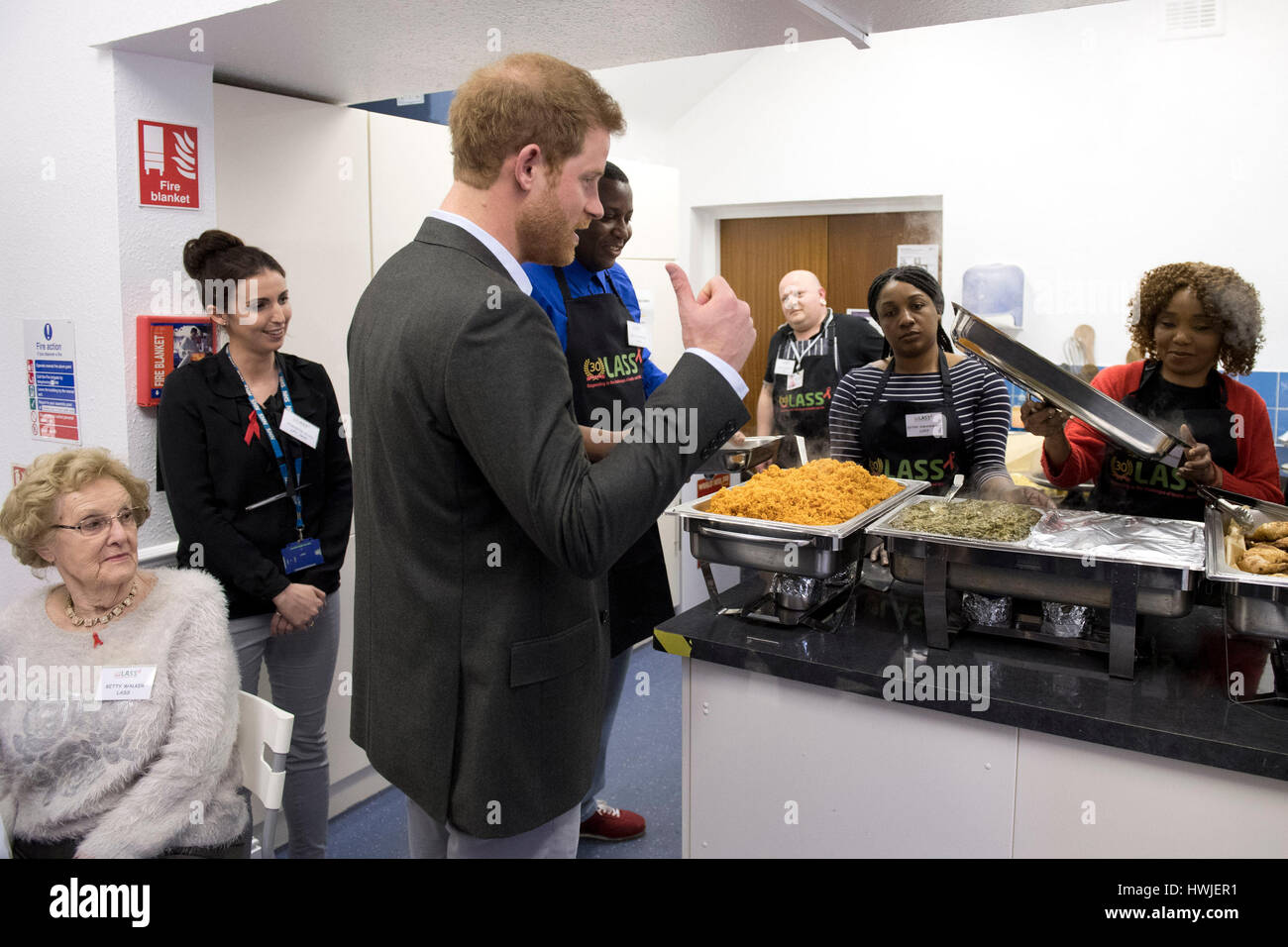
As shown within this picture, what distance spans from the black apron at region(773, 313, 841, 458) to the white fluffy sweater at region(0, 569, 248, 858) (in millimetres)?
3017

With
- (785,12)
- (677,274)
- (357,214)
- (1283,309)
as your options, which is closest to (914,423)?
(785,12)

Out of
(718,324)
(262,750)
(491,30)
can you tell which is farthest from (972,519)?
(491,30)

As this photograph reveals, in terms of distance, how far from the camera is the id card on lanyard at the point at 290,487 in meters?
2.32

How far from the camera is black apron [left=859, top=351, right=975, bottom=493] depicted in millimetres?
2547

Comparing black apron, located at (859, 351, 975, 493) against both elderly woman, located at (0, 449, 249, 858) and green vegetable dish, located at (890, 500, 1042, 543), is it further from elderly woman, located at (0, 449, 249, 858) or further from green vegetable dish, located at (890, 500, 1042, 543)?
elderly woman, located at (0, 449, 249, 858)

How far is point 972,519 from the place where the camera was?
72.3 inches

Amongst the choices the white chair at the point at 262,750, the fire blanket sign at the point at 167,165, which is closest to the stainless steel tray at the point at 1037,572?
the white chair at the point at 262,750

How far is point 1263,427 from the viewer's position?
2352 mm

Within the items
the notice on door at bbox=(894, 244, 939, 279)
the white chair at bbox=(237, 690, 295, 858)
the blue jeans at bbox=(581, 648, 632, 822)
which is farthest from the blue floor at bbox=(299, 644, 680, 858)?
the notice on door at bbox=(894, 244, 939, 279)

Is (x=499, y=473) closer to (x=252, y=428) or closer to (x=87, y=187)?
(x=252, y=428)

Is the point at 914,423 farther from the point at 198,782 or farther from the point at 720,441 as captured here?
the point at 198,782

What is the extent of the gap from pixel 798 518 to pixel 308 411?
1.27 meters

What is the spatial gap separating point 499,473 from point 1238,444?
2.04m

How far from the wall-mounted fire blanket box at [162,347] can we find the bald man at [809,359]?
104 inches
